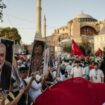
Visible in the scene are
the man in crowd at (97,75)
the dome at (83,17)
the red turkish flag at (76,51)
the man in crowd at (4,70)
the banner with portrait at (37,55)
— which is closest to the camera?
the man in crowd at (4,70)

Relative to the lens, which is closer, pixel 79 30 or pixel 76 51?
pixel 76 51

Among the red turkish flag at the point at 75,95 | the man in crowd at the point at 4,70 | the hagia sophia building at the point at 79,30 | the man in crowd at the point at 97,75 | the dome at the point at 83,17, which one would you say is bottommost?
the man in crowd at the point at 97,75

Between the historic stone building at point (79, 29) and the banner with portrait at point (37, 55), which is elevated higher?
the historic stone building at point (79, 29)

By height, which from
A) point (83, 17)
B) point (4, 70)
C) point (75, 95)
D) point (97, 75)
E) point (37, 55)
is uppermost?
point (83, 17)

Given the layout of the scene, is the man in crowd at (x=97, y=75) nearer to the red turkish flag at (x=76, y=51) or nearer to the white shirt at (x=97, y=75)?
the white shirt at (x=97, y=75)

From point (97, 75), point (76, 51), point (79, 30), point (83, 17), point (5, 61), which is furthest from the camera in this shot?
point (83, 17)

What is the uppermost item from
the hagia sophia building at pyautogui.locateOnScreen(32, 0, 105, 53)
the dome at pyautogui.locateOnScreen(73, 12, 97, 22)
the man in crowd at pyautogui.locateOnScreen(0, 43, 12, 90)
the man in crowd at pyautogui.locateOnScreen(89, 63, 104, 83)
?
the dome at pyautogui.locateOnScreen(73, 12, 97, 22)

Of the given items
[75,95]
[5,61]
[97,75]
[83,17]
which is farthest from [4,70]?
[83,17]

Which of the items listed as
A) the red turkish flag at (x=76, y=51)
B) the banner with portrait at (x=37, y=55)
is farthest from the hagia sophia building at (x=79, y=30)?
the banner with portrait at (x=37, y=55)

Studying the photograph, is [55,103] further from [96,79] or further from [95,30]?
[95,30]

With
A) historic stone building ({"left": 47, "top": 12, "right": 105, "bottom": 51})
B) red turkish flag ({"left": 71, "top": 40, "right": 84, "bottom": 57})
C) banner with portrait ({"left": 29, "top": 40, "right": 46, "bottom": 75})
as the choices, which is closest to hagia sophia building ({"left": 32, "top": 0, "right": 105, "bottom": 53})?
historic stone building ({"left": 47, "top": 12, "right": 105, "bottom": 51})

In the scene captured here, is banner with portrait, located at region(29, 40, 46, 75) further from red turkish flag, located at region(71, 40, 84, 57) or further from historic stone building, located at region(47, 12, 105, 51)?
historic stone building, located at region(47, 12, 105, 51)

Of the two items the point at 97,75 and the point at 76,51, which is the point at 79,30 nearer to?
the point at 76,51

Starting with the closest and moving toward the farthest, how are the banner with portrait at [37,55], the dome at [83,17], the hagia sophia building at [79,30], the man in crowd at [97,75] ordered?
the banner with portrait at [37,55] → the man in crowd at [97,75] → the hagia sophia building at [79,30] → the dome at [83,17]
